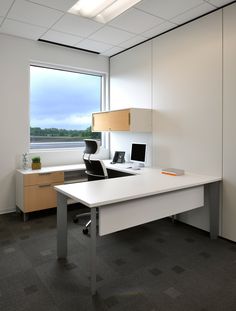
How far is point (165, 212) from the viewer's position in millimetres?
2650

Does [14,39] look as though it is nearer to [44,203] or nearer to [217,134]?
[44,203]

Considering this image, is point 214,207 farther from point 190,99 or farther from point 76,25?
point 76,25

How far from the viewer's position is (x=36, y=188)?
3.82m

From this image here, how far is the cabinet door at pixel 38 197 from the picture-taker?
3.73 meters

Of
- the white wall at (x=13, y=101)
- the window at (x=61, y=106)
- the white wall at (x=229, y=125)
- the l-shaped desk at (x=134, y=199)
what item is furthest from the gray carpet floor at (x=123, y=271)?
the window at (x=61, y=106)

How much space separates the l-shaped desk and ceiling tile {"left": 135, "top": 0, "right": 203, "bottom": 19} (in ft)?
6.84

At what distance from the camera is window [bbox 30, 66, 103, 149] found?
449cm

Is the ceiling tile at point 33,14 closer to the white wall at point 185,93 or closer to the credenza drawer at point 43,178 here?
the white wall at point 185,93

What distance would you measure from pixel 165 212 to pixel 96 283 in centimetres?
99

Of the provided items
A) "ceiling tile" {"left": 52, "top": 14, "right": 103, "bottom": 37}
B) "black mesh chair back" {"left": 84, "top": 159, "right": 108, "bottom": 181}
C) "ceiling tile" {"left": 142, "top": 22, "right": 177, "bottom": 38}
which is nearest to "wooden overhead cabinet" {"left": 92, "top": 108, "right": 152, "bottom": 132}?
"black mesh chair back" {"left": 84, "top": 159, "right": 108, "bottom": 181}

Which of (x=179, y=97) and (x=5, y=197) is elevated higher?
(x=179, y=97)

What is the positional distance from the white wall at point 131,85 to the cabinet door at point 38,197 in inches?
61.5

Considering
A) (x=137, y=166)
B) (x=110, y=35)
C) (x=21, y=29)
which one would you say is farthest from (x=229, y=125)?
(x=21, y=29)

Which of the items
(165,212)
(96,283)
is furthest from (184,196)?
(96,283)
